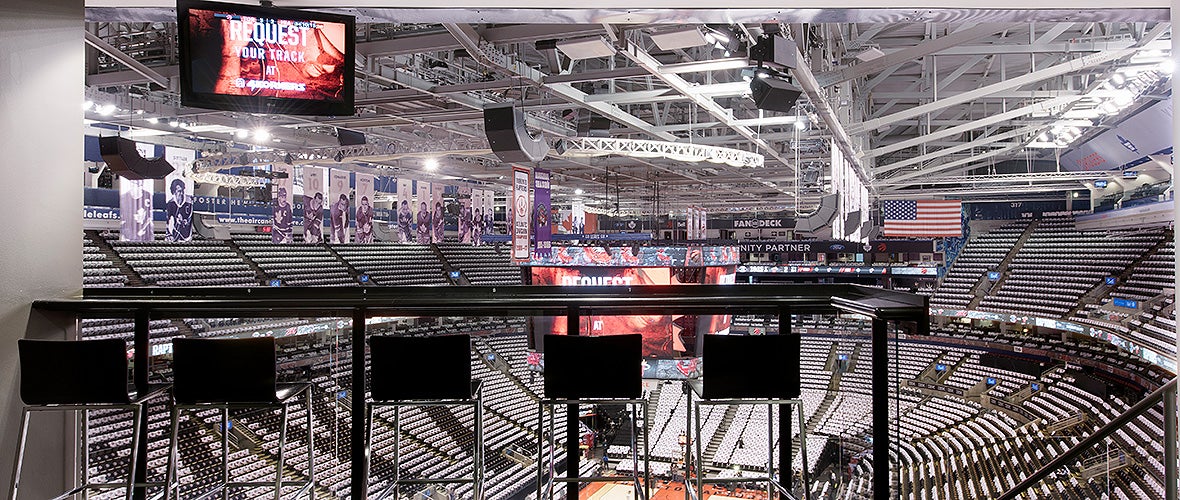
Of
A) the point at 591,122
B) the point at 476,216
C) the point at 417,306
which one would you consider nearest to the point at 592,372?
the point at 417,306

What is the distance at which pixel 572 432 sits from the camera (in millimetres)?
3168

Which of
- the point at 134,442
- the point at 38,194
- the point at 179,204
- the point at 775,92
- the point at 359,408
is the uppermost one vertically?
the point at 775,92

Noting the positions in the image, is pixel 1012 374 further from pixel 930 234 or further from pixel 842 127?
pixel 842 127

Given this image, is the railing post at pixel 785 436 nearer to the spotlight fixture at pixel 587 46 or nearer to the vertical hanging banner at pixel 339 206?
the spotlight fixture at pixel 587 46

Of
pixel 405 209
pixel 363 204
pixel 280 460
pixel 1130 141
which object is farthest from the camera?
pixel 405 209

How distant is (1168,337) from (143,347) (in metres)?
16.8

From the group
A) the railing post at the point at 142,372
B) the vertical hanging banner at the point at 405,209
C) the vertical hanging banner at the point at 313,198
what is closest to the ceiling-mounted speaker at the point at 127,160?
the vertical hanging banner at the point at 313,198

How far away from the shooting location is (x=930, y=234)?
19031 mm

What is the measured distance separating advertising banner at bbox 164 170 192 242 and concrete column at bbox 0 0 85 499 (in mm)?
9383

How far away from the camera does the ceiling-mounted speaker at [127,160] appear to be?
29.6 feet

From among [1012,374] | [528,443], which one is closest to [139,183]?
[528,443]

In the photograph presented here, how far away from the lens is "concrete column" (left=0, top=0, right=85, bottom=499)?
316 centimetres

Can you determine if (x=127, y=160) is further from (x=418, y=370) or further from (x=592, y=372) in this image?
(x=592, y=372)

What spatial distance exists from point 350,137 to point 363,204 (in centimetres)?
221
